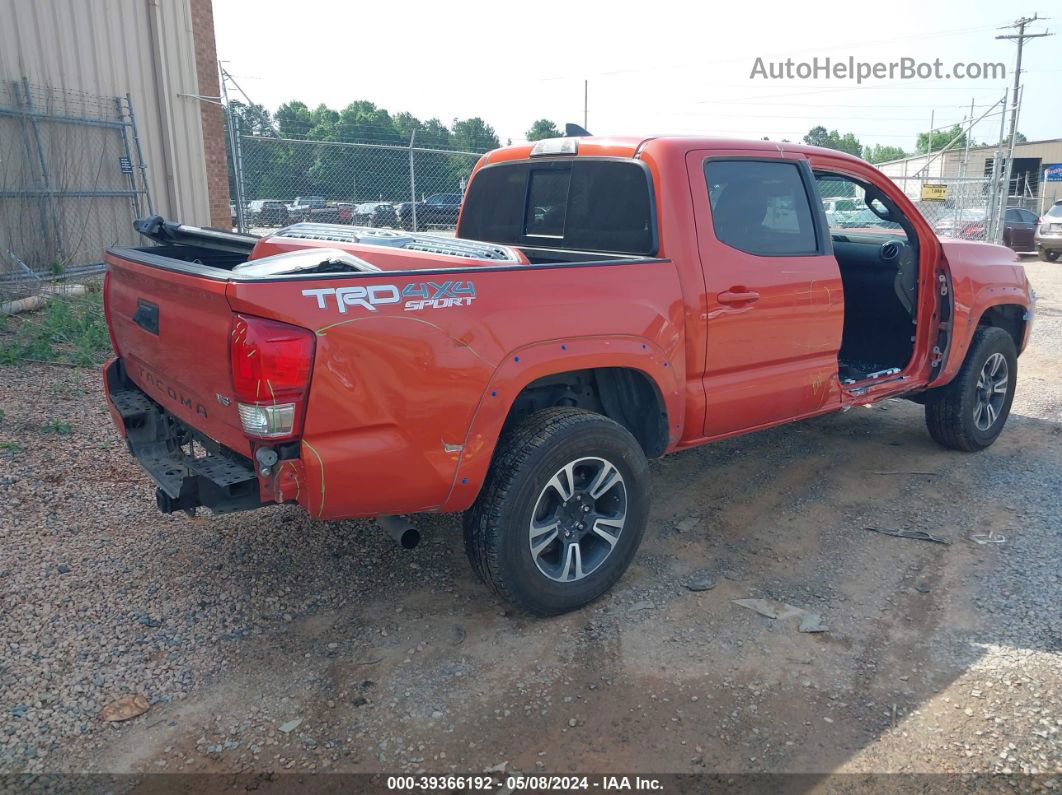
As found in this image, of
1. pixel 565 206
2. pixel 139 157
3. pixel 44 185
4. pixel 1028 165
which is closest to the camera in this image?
pixel 565 206

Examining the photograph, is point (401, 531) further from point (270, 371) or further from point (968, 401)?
point (968, 401)

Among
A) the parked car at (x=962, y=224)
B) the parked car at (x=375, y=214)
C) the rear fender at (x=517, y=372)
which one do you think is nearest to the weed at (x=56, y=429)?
the rear fender at (x=517, y=372)

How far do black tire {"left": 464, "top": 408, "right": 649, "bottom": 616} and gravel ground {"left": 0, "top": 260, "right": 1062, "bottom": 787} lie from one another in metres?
0.17

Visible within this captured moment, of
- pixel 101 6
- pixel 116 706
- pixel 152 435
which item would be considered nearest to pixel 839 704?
pixel 116 706

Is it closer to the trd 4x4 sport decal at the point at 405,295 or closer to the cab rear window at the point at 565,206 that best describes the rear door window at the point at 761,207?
the cab rear window at the point at 565,206

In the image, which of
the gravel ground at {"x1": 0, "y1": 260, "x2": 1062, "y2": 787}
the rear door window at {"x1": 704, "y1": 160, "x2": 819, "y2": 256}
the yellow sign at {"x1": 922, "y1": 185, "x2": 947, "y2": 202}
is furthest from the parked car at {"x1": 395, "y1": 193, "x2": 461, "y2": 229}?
the yellow sign at {"x1": 922, "y1": 185, "x2": 947, "y2": 202}

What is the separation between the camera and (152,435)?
12.1 feet

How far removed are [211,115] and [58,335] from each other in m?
5.83

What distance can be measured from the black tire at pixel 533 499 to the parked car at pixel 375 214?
965 cm

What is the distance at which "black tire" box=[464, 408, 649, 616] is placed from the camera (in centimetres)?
324

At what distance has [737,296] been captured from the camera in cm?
397

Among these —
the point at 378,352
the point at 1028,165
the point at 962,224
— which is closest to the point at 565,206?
the point at 378,352

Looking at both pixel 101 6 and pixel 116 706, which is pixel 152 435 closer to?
pixel 116 706

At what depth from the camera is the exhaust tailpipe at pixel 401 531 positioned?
10.2 feet
